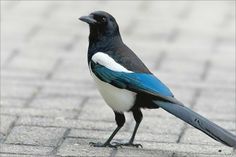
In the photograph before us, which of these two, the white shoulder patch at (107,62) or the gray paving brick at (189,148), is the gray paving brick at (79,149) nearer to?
the gray paving brick at (189,148)

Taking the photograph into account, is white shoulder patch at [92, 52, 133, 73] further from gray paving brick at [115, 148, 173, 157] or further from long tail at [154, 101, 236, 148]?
gray paving brick at [115, 148, 173, 157]

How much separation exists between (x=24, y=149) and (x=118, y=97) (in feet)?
2.30

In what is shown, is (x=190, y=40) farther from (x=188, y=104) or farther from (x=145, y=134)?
(x=145, y=134)

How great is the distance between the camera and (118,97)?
5090 mm

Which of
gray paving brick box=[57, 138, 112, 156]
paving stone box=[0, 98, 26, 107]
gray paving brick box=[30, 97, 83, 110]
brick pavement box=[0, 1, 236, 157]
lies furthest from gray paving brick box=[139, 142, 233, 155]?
paving stone box=[0, 98, 26, 107]

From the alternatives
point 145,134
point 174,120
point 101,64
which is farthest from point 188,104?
point 101,64

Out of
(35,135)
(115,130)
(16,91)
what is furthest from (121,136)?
(16,91)

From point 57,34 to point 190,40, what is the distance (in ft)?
4.59

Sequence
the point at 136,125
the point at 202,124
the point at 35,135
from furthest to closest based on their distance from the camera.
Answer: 1. the point at 35,135
2. the point at 136,125
3. the point at 202,124

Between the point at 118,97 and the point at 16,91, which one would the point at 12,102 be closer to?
the point at 16,91

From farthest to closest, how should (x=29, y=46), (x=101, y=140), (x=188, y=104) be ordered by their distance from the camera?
(x=29, y=46) < (x=188, y=104) < (x=101, y=140)

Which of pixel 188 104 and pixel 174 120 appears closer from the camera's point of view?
pixel 174 120

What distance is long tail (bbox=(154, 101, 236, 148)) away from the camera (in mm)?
4828

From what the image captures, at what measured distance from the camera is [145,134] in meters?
5.71
